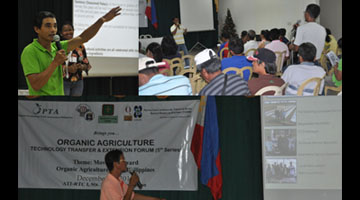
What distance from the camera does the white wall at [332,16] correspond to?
18.0ft

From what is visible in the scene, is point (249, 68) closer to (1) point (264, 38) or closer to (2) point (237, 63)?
(2) point (237, 63)

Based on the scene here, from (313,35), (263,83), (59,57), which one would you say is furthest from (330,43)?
(59,57)

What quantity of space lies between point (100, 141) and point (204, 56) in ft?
5.09

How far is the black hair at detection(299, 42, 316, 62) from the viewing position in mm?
5535

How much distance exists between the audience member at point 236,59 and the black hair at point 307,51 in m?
0.61

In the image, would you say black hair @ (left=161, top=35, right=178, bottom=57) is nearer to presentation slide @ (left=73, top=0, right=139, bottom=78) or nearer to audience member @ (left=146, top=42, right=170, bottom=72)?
audience member @ (left=146, top=42, right=170, bottom=72)

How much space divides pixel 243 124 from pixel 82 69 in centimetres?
199

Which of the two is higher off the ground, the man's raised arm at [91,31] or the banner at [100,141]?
the man's raised arm at [91,31]

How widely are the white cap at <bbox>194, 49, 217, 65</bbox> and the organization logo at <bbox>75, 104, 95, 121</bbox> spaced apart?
1359mm

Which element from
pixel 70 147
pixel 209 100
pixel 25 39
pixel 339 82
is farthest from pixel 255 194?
pixel 25 39

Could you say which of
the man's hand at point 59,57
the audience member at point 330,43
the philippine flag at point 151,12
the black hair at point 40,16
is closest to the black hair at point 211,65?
the philippine flag at point 151,12

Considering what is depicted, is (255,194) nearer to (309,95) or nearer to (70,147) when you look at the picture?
(309,95)

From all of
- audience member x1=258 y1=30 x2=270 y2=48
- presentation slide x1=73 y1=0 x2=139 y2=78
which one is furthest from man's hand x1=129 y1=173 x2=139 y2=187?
audience member x1=258 y1=30 x2=270 y2=48

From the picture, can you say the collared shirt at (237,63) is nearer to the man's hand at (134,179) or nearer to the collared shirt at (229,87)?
the collared shirt at (229,87)
